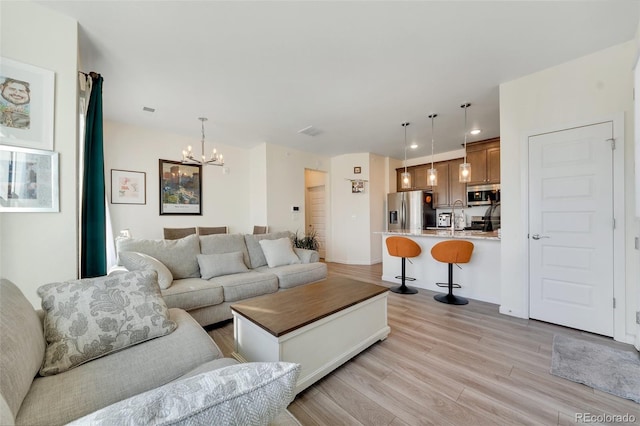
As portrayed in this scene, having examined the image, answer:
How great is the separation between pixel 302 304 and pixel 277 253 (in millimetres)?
1653

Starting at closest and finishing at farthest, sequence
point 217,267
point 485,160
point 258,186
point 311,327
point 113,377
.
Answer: point 113,377, point 311,327, point 217,267, point 485,160, point 258,186

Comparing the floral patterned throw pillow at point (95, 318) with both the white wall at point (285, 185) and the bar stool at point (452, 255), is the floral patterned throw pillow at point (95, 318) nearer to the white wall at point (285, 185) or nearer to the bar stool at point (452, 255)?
the bar stool at point (452, 255)

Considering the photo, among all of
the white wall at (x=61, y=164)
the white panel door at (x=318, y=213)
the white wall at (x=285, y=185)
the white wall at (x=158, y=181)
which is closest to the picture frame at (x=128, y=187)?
the white wall at (x=158, y=181)

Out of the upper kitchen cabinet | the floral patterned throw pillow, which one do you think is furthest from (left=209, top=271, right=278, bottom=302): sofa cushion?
the upper kitchen cabinet

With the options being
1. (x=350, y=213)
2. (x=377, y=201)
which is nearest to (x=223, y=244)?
(x=350, y=213)

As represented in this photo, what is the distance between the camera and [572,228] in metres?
2.55

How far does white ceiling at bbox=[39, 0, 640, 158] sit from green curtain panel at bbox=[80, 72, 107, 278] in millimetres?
748

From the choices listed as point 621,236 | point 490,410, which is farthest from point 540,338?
point 490,410

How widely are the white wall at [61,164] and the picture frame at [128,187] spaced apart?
2.57 meters

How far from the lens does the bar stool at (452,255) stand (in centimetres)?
323

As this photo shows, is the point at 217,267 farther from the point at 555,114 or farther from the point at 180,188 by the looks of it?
the point at 555,114

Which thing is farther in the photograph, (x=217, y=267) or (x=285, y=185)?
(x=285, y=185)

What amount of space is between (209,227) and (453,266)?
14.3 ft

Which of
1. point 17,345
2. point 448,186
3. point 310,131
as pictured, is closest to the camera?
point 17,345
